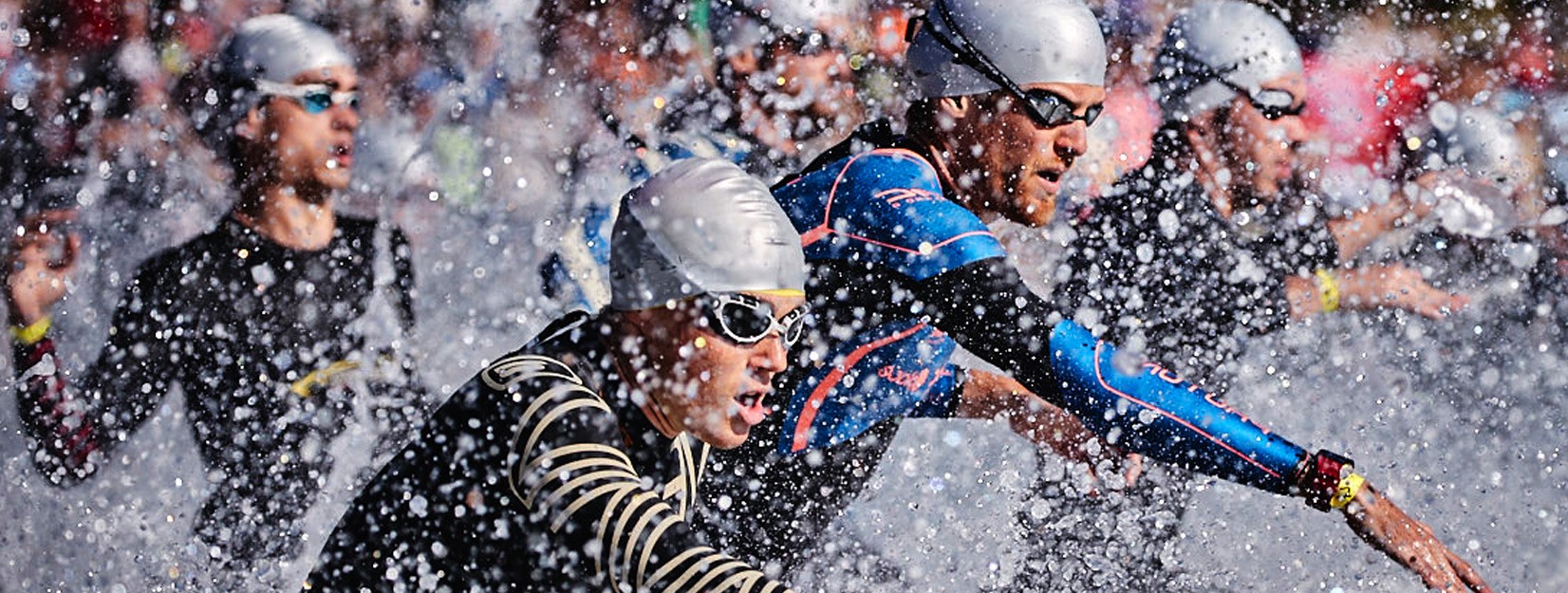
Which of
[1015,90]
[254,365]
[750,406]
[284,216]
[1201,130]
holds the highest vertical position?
[1015,90]

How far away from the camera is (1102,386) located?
2475mm

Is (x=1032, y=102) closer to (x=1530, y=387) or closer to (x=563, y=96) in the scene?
(x=563, y=96)

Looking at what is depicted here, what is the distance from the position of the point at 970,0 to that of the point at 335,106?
54.1 inches

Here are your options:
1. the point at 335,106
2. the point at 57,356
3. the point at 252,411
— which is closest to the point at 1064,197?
the point at 335,106

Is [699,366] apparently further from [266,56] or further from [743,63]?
[743,63]

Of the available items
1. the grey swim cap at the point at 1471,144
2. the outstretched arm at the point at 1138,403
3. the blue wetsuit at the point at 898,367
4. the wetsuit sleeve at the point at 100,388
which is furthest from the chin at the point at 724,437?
the grey swim cap at the point at 1471,144

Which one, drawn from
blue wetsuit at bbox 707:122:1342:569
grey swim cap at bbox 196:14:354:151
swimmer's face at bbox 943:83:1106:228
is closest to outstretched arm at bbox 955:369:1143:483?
blue wetsuit at bbox 707:122:1342:569

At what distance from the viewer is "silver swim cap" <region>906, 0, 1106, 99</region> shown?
2.78m

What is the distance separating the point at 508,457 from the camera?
2.01 meters

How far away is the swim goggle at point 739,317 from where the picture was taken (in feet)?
7.34

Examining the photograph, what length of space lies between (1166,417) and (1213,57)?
1.17 metres

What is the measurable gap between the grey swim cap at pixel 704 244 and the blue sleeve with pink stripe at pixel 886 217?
0.33 meters

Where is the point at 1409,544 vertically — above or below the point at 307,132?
above

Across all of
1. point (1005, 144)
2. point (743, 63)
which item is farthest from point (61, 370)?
point (1005, 144)
